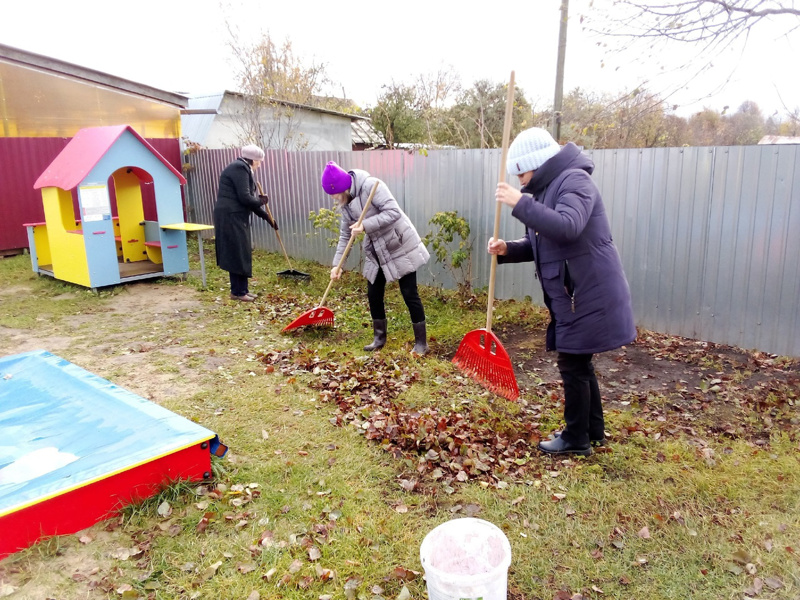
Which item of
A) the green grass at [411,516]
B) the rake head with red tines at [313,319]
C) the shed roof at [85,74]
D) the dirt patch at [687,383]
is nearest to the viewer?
the green grass at [411,516]

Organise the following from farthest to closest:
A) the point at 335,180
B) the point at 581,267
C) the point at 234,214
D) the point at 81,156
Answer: the point at 81,156
the point at 234,214
the point at 335,180
the point at 581,267

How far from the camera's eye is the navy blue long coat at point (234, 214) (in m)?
7.41

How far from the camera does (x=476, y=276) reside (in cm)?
741

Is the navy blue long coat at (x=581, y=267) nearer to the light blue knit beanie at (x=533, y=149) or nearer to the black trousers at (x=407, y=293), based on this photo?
the light blue knit beanie at (x=533, y=149)

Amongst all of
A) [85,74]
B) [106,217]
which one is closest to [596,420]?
[106,217]

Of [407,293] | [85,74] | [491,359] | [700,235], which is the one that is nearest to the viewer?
[491,359]

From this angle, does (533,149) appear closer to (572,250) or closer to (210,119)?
(572,250)

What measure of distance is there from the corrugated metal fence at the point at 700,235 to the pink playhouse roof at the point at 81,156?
180 inches

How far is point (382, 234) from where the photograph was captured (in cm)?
525

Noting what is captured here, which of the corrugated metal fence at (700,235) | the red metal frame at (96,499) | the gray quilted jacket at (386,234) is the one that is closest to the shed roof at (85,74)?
the corrugated metal fence at (700,235)

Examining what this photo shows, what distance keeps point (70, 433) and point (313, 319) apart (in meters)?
2.92

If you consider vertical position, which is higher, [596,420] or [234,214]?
[234,214]

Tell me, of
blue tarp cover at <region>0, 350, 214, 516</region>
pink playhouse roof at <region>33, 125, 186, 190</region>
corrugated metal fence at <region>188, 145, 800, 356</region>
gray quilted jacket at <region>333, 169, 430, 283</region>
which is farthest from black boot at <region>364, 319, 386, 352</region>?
pink playhouse roof at <region>33, 125, 186, 190</region>

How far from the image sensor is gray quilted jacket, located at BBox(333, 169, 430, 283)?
5207 mm
